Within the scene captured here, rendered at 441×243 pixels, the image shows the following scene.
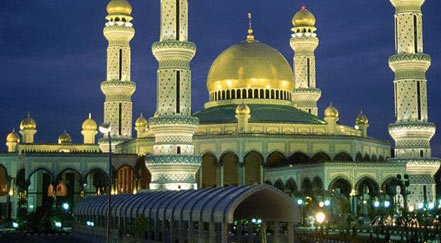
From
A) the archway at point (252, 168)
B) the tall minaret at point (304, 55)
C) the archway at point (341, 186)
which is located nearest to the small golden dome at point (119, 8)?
the tall minaret at point (304, 55)

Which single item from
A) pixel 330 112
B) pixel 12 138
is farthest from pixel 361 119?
pixel 12 138

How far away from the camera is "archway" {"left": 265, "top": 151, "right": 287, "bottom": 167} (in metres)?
57.1

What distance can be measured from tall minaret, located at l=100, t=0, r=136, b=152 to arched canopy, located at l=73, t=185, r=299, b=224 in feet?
84.4

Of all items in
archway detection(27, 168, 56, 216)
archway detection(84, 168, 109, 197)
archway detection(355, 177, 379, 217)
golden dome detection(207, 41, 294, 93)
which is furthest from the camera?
golden dome detection(207, 41, 294, 93)

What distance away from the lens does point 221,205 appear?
84.5ft

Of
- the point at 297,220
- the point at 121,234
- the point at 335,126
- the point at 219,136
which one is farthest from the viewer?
the point at 335,126

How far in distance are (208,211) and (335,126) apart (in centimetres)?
3427

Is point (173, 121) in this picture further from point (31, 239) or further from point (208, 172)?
point (208, 172)

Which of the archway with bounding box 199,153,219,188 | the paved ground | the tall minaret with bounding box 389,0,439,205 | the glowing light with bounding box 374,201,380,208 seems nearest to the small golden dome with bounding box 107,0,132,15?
the archway with bounding box 199,153,219,188

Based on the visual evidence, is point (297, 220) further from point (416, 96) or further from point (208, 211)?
point (416, 96)

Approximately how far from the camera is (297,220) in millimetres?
25922

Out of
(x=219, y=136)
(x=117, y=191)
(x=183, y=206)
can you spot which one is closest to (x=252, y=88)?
(x=219, y=136)

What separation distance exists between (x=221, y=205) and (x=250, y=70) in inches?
1406

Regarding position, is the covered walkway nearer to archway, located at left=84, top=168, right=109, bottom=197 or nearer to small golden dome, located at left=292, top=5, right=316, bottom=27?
archway, located at left=84, top=168, right=109, bottom=197
